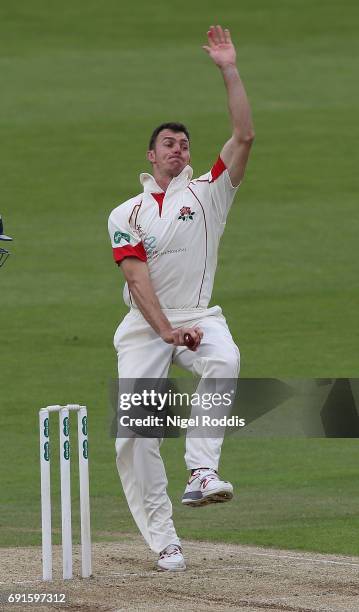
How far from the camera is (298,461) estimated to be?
13930 millimetres

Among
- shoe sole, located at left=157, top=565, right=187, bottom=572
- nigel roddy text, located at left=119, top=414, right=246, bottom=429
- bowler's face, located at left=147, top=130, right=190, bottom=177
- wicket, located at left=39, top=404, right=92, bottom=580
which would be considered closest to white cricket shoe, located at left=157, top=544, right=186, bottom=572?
shoe sole, located at left=157, top=565, right=187, bottom=572

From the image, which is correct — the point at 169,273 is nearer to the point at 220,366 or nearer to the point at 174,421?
the point at 220,366

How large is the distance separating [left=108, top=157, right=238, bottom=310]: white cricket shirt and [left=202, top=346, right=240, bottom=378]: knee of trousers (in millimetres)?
418

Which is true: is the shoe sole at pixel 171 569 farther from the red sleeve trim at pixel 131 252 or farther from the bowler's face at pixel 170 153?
the bowler's face at pixel 170 153

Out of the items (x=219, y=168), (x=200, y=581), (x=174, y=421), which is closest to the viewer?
(x=200, y=581)

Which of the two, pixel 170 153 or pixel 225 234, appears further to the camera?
pixel 225 234

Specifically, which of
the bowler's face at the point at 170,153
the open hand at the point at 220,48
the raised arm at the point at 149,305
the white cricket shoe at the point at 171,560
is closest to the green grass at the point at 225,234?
the white cricket shoe at the point at 171,560

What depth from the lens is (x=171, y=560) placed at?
9.26 meters

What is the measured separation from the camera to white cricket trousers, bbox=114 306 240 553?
9.26 m

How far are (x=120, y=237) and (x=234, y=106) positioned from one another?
42.0 inches

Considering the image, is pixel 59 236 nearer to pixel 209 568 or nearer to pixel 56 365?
pixel 56 365

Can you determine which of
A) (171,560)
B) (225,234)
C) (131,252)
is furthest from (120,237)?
(225,234)

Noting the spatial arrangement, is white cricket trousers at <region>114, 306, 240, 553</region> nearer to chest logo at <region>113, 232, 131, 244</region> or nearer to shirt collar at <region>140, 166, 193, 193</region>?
chest logo at <region>113, 232, 131, 244</region>

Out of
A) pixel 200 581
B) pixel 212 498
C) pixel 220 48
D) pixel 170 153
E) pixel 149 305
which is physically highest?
pixel 220 48
